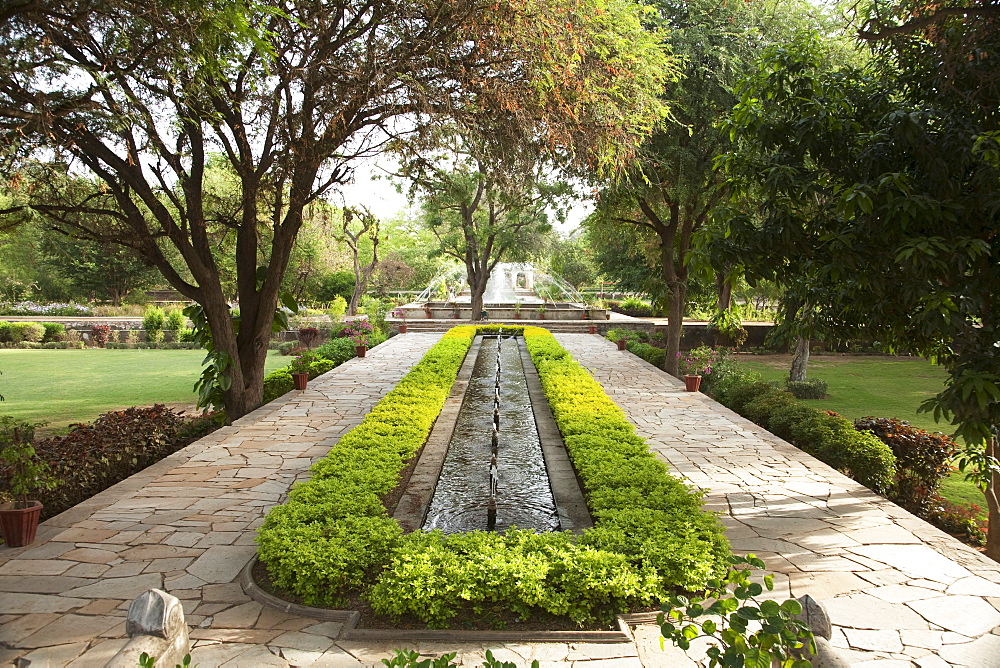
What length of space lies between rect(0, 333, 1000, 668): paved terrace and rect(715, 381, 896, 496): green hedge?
0.24 m

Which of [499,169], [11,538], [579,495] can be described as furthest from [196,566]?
[499,169]

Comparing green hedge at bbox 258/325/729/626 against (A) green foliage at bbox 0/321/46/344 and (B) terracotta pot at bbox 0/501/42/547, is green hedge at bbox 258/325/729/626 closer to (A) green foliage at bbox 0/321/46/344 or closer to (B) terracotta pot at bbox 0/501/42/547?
(B) terracotta pot at bbox 0/501/42/547

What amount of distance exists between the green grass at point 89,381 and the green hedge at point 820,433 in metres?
10.4

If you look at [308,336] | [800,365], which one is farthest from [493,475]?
[308,336]

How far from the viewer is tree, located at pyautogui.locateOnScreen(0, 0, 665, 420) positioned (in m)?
6.34

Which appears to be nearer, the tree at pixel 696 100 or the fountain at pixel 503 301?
the tree at pixel 696 100

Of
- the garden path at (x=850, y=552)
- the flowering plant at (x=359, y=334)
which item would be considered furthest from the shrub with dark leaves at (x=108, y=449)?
the flowering plant at (x=359, y=334)

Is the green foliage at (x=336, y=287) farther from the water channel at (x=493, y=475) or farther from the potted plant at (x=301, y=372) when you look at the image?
the water channel at (x=493, y=475)

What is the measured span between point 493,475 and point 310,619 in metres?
2.30

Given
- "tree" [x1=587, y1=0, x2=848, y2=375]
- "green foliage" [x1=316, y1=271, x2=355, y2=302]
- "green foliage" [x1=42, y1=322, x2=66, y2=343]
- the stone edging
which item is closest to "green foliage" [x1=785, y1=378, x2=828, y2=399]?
"tree" [x1=587, y1=0, x2=848, y2=375]

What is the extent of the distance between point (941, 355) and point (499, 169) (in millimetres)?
6278

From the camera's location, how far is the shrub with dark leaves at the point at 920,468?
20.7ft

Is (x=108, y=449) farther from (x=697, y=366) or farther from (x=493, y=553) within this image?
(x=697, y=366)

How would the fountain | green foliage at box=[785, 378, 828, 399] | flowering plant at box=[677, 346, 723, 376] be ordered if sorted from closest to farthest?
1. flowering plant at box=[677, 346, 723, 376]
2. green foliage at box=[785, 378, 828, 399]
3. the fountain
